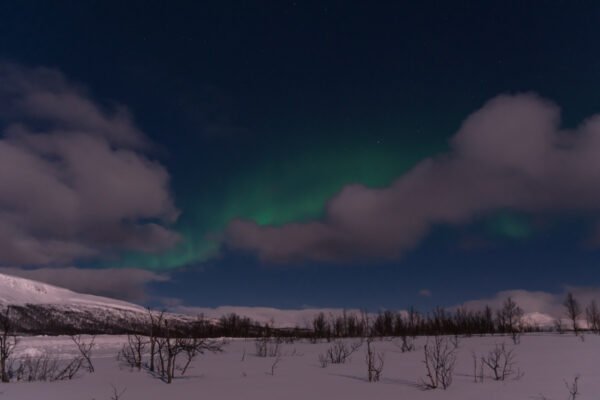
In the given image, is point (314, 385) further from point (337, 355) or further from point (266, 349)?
point (266, 349)

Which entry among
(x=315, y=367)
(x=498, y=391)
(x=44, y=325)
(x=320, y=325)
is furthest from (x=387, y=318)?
(x=44, y=325)

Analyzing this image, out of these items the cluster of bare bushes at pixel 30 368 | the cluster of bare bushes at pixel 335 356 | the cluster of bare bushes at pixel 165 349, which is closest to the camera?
the cluster of bare bushes at pixel 165 349

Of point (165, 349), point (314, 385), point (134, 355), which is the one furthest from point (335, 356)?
point (134, 355)

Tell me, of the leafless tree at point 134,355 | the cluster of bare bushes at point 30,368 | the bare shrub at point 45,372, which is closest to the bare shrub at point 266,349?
the leafless tree at point 134,355

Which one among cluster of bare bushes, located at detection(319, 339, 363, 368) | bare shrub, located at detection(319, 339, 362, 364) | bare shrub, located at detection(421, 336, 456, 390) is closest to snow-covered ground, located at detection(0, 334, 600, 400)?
bare shrub, located at detection(421, 336, 456, 390)

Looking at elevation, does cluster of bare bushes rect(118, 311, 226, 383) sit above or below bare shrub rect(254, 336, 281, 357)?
above

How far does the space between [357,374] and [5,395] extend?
12829mm

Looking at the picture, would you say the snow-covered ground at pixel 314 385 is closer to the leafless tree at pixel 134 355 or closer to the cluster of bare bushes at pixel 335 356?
the leafless tree at pixel 134 355

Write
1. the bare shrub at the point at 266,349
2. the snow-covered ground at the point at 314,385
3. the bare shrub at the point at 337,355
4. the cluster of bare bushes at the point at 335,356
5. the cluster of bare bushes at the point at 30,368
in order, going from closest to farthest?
the snow-covered ground at the point at 314,385, the cluster of bare bushes at the point at 30,368, the cluster of bare bushes at the point at 335,356, the bare shrub at the point at 337,355, the bare shrub at the point at 266,349

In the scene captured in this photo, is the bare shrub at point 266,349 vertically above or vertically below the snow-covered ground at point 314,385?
below

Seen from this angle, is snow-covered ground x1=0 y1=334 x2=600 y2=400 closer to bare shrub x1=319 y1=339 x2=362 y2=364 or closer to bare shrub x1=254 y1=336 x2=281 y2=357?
bare shrub x1=319 y1=339 x2=362 y2=364

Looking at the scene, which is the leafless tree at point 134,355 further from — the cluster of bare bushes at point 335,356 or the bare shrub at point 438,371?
the bare shrub at point 438,371

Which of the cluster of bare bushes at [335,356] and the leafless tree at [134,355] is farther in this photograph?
the cluster of bare bushes at [335,356]

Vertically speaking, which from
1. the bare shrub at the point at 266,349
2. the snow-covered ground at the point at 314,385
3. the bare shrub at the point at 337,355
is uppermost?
the snow-covered ground at the point at 314,385
